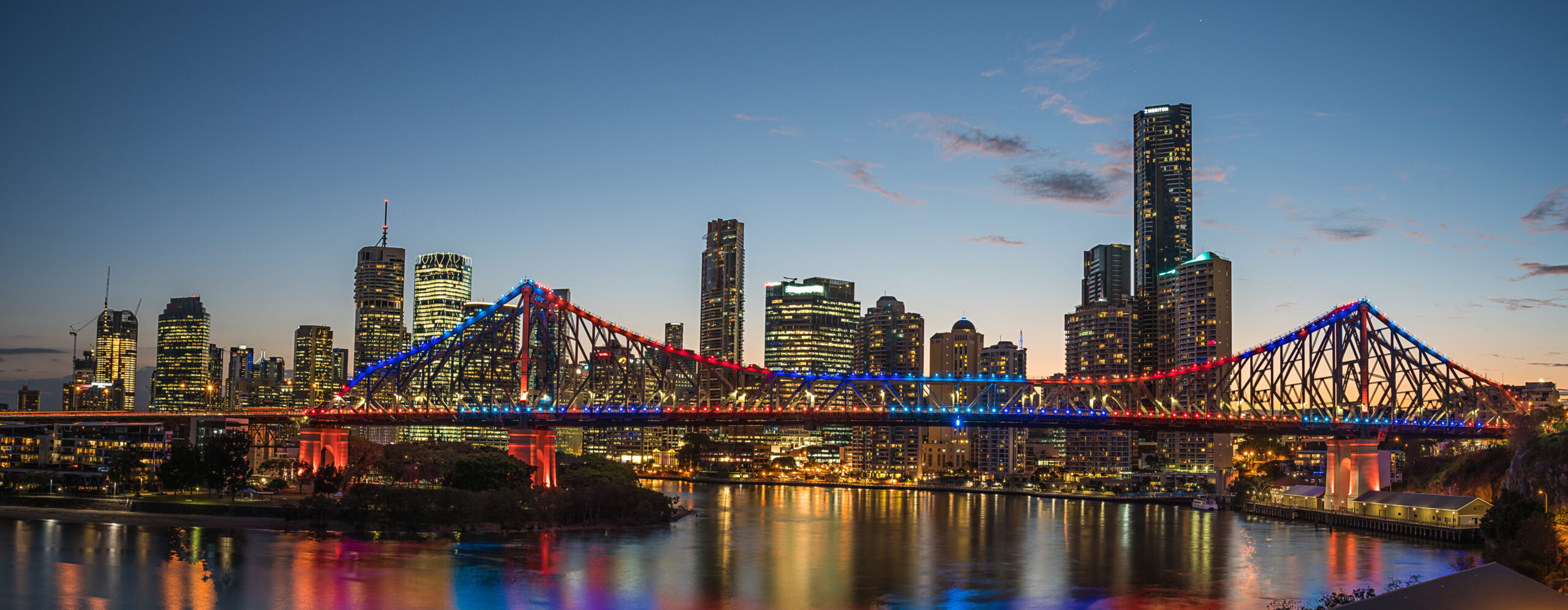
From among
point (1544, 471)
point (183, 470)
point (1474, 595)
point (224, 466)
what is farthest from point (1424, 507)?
point (183, 470)

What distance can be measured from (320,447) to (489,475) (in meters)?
23.5

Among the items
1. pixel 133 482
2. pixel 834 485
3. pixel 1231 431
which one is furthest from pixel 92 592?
pixel 834 485

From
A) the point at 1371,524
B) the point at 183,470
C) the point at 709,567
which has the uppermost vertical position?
the point at 183,470

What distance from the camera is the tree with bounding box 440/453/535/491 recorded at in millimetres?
80500

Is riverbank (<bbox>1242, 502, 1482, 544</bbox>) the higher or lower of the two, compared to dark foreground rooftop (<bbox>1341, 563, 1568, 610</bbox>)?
lower

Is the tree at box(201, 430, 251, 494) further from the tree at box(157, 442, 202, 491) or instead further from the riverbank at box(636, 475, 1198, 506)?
the riverbank at box(636, 475, 1198, 506)

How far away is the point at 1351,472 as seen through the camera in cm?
9381

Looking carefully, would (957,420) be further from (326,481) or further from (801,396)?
(326,481)

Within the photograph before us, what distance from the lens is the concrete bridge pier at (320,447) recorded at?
318 feet

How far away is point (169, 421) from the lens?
347ft

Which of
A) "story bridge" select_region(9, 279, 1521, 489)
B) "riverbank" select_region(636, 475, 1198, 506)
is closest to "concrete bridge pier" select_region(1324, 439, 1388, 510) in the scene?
"story bridge" select_region(9, 279, 1521, 489)

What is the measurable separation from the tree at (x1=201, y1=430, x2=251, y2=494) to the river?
1040 cm

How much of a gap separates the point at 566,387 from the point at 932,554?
35137 millimetres

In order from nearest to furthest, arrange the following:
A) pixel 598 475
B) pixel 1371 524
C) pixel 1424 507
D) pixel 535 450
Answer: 1. pixel 1424 507
2. pixel 1371 524
3. pixel 535 450
4. pixel 598 475
